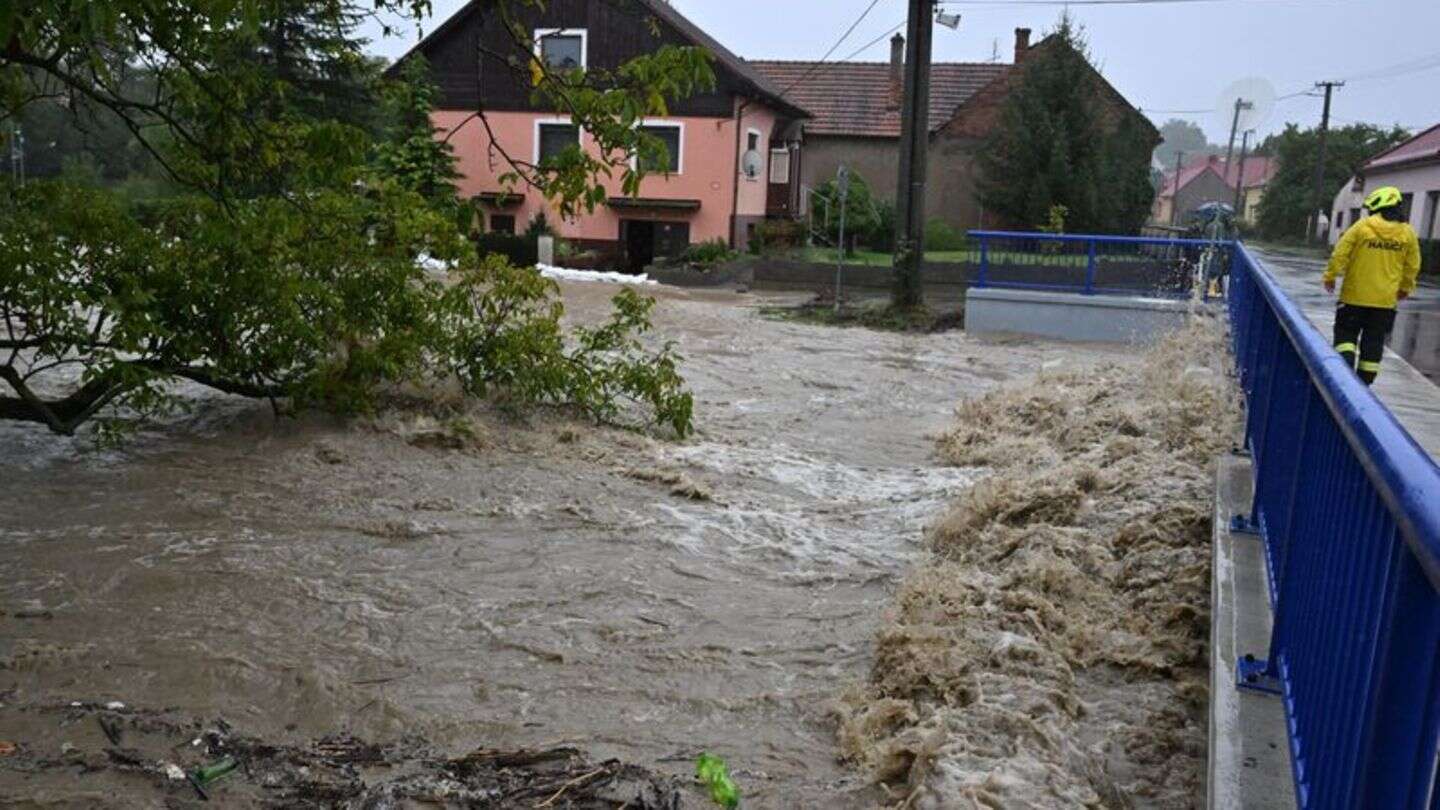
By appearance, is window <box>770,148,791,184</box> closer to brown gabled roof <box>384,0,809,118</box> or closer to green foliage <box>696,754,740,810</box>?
brown gabled roof <box>384,0,809,118</box>

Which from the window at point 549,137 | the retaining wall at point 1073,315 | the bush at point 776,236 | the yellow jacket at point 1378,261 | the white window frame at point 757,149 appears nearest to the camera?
the yellow jacket at point 1378,261

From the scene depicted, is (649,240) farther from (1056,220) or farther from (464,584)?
(464,584)

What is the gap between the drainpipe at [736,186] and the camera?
3388 cm

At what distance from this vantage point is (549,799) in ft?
15.4

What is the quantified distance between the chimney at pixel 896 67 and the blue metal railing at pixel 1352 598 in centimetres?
3786

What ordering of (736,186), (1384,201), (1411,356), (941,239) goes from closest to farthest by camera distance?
(1384,201)
(1411,356)
(736,186)
(941,239)

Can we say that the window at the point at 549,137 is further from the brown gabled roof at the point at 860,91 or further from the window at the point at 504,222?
the brown gabled roof at the point at 860,91

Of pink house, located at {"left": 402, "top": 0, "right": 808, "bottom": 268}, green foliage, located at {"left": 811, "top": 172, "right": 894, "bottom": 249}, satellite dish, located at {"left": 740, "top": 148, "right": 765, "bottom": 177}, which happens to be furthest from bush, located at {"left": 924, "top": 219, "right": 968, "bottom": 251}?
satellite dish, located at {"left": 740, "top": 148, "right": 765, "bottom": 177}

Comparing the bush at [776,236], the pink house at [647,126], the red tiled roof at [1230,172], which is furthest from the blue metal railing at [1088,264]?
the red tiled roof at [1230,172]

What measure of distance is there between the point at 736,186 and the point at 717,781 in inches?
1193

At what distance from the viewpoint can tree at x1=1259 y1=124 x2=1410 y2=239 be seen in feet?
220

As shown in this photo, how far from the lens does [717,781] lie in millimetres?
4926

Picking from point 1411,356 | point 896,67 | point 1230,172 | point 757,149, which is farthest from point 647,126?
point 1230,172

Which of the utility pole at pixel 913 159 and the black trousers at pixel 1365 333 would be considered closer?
the black trousers at pixel 1365 333
